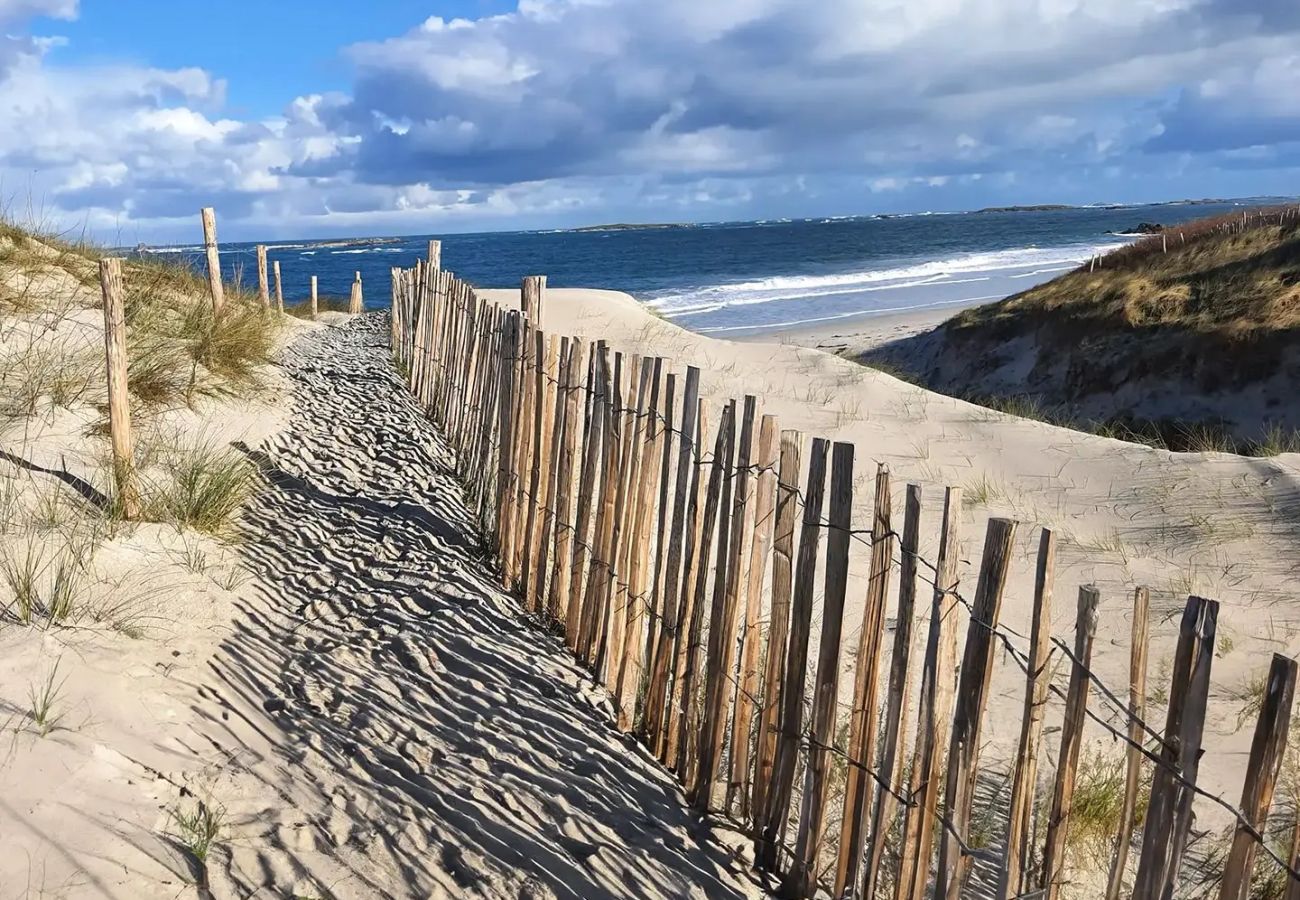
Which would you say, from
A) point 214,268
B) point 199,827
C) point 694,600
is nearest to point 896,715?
point 694,600

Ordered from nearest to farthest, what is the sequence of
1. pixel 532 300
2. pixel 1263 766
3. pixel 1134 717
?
pixel 1263 766, pixel 1134 717, pixel 532 300

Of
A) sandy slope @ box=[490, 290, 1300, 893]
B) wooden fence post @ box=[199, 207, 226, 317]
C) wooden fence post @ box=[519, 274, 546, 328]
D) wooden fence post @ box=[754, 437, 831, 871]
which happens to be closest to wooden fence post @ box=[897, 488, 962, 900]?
wooden fence post @ box=[754, 437, 831, 871]

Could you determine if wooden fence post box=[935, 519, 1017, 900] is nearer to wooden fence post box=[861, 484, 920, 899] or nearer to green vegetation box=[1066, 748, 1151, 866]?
wooden fence post box=[861, 484, 920, 899]

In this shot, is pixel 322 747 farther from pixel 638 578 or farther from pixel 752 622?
pixel 752 622

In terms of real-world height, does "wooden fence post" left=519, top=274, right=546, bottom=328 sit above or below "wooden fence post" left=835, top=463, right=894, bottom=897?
A: above

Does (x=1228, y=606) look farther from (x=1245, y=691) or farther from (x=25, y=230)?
(x=25, y=230)

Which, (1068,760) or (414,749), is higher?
(1068,760)

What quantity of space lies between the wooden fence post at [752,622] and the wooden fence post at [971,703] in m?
0.77

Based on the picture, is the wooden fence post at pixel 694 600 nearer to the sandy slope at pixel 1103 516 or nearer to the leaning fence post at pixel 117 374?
the sandy slope at pixel 1103 516

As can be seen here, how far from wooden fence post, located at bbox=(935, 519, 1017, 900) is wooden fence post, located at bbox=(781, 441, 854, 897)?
15.5 inches

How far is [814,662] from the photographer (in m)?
4.08

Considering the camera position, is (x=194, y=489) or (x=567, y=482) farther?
(x=194, y=489)

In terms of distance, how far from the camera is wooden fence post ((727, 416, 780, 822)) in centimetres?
263

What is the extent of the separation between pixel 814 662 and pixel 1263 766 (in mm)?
2649
